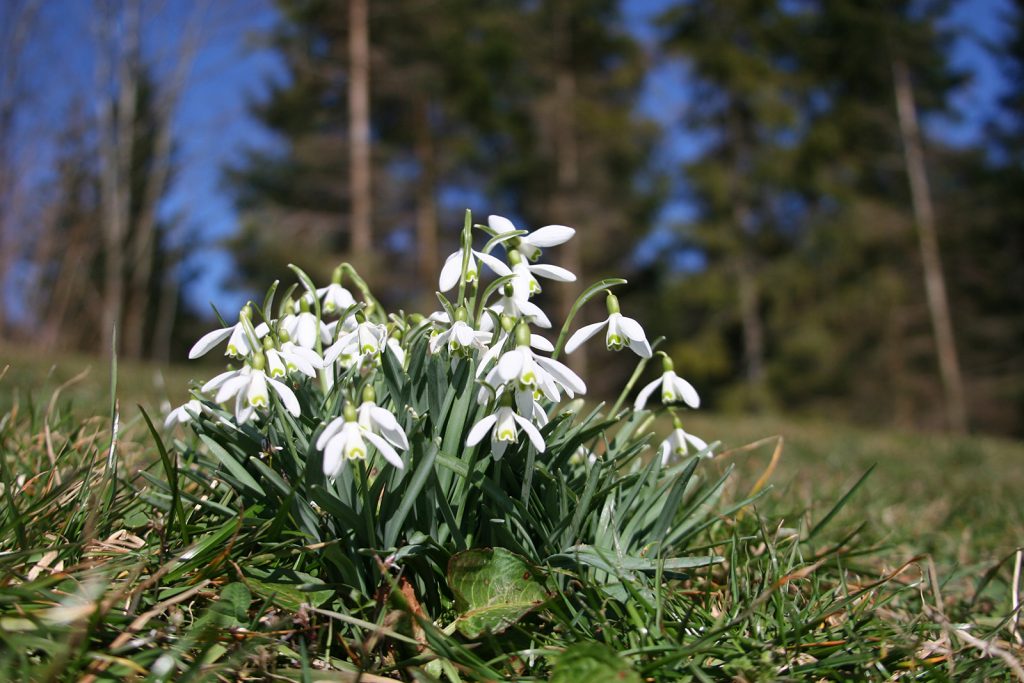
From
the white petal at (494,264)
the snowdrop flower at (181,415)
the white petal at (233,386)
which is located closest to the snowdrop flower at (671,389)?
the white petal at (494,264)

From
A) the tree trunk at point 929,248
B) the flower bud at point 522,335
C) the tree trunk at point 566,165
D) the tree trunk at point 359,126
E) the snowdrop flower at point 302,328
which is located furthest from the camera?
the tree trunk at point 566,165

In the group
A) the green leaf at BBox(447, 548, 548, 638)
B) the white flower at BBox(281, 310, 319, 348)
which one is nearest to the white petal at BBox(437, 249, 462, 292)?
the white flower at BBox(281, 310, 319, 348)

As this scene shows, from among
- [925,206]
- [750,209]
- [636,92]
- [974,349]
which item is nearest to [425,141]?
[636,92]

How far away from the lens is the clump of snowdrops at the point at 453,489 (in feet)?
3.30

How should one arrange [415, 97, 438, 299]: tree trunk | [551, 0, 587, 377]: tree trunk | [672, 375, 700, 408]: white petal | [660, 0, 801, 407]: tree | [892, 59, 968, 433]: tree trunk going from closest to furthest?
[672, 375, 700, 408]: white petal → [892, 59, 968, 433]: tree trunk → [660, 0, 801, 407]: tree → [551, 0, 587, 377]: tree trunk → [415, 97, 438, 299]: tree trunk

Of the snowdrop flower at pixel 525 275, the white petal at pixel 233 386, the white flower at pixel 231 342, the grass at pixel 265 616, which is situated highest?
the snowdrop flower at pixel 525 275

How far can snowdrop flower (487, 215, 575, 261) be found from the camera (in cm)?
113

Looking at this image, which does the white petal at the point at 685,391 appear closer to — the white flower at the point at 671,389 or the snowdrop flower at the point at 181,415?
the white flower at the point at 671,389

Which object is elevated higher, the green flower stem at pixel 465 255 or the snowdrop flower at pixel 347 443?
the green flower stem at pixel 465 255

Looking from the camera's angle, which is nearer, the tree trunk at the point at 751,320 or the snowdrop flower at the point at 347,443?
the snowdrop flower at the point at 347,443

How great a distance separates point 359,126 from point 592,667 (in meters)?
13.2

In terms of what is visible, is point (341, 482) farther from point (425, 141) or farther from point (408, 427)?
point (425, 141)

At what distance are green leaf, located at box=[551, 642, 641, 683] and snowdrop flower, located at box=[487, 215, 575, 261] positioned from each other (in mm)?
622

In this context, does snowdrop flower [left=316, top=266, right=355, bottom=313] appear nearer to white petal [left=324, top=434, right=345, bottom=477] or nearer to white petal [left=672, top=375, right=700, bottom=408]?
white petal [left=324, top=434, right=345, bottom=477]
